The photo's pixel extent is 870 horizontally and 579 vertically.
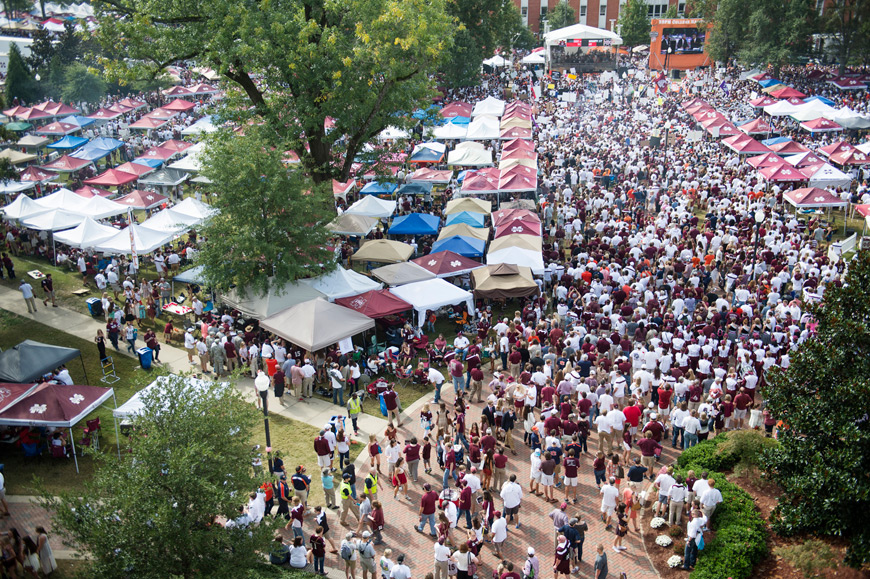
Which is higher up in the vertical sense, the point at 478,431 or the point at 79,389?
the point at 79,389

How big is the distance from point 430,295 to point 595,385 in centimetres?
628

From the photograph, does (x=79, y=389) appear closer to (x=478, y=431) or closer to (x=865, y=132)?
(x=478, y=431)

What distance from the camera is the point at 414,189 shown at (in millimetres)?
31031

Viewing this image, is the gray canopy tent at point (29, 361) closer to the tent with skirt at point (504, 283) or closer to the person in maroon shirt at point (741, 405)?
the tent with skirt at point (504, 283)

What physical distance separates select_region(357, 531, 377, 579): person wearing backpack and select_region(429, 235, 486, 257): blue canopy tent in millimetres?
13396

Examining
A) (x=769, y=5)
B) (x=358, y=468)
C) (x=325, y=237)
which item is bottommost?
(x=358, y=468)

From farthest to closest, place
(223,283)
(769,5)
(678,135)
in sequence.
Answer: (769,5) → (678,135) → (223,283)

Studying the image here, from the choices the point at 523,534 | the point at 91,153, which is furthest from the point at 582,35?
the point at 523,534

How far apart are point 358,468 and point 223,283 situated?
792 cm

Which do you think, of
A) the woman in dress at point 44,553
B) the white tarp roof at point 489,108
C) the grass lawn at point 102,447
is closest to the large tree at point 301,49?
the grass lawn at point 102,447

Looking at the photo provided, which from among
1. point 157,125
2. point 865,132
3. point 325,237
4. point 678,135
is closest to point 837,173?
point 678,135

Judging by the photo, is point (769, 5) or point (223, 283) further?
point (769, 5)

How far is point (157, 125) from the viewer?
147ft

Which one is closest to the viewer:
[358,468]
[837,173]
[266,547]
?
[266,547]
